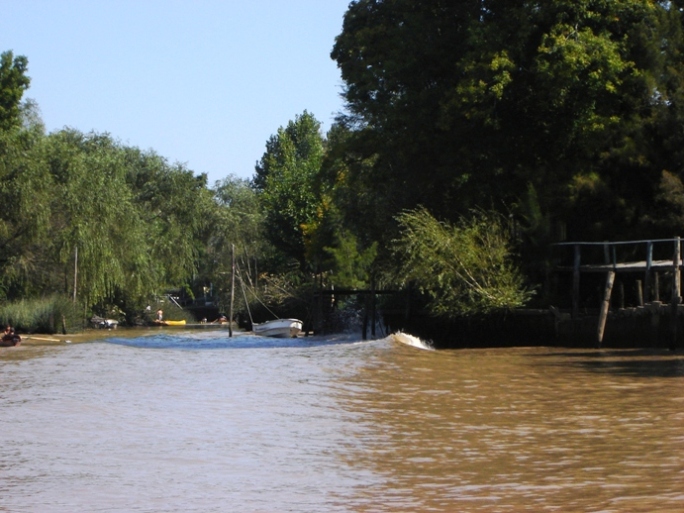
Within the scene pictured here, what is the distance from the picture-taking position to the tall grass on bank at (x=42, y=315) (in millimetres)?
50562

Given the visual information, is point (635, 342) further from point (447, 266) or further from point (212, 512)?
point (212, 512)

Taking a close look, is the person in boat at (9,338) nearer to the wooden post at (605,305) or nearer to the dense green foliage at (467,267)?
the dense green foliage at (467,267)

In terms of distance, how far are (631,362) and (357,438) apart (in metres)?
11.4

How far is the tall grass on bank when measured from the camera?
5056 cm

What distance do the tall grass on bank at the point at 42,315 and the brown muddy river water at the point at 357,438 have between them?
2479cm

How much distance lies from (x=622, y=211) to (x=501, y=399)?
1419 cm

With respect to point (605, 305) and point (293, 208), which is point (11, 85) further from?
point (605, 305)

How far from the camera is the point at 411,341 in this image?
35.0 meters

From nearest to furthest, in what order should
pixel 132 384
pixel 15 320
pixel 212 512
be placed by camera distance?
pixel 212 512 → pixel 132 384 → pixel 15 320

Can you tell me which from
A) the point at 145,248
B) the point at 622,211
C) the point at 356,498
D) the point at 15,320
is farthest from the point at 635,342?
the point at 145,248

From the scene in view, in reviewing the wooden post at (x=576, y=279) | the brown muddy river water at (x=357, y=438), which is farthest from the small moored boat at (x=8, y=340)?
the wooden post at (x=576, y=279)

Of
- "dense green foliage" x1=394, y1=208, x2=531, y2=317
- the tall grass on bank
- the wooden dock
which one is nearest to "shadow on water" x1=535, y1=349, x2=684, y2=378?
the wooden dock

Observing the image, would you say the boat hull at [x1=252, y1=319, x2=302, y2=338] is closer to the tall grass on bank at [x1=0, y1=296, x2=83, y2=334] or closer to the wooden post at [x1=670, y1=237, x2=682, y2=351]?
the tall grass on bank at [x1=0, y1=296, x2=83, y2=334]

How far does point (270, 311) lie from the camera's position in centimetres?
6100
